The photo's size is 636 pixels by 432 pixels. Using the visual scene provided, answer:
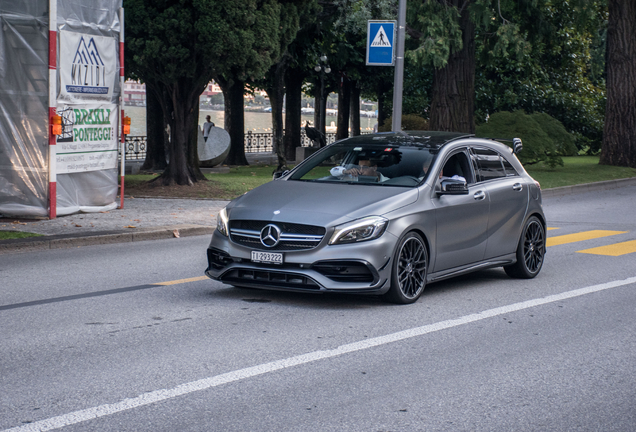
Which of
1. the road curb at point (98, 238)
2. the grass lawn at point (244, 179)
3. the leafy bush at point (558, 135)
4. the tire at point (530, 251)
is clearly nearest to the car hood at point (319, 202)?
the tire at point (530, 251)

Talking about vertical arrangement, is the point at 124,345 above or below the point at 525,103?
below

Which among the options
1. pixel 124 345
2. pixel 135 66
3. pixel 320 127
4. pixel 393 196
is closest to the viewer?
pixel 124 345

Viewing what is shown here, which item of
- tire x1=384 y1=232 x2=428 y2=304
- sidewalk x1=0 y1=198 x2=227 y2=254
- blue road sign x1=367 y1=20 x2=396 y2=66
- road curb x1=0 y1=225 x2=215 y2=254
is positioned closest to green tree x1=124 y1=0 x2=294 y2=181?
blue road sign x1=367 y1=20 x2=396 y2=66

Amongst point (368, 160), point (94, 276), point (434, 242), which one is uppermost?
point (368, 160)

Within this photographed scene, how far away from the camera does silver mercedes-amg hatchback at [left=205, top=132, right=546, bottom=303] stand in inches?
289

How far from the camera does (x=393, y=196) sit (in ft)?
25.5

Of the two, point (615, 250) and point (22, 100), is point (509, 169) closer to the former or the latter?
point (615, 250)

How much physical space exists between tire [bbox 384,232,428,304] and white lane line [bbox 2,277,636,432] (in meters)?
0.61

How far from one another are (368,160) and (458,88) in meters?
16.9

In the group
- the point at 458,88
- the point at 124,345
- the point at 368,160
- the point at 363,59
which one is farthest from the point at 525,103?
the point at 124,345

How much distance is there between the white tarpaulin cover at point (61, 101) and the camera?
45.5ft

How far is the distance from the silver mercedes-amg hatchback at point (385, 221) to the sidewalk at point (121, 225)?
13.5ft

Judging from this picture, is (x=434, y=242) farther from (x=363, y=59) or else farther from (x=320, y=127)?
(x=320, y=127)

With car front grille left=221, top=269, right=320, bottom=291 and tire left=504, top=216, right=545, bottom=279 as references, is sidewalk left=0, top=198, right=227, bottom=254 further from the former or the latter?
A: tire left=504, top=216, right=545, bottom=279
